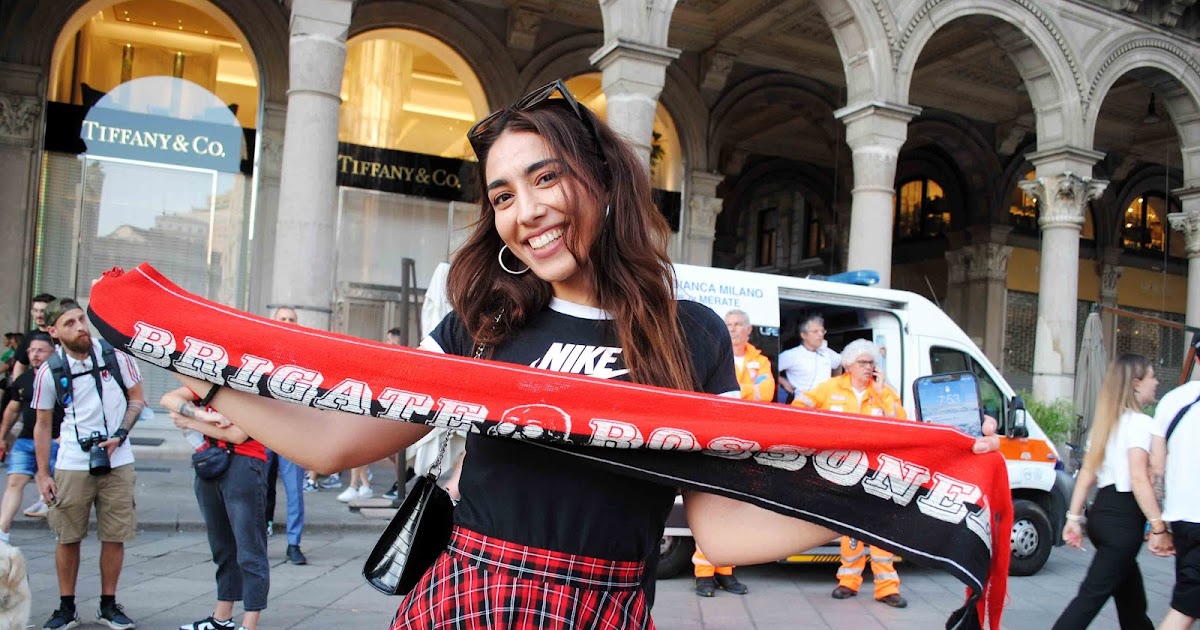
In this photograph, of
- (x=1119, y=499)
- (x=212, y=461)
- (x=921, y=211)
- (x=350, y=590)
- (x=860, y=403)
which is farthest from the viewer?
(x=921, y=211)

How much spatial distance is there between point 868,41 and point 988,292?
1187cm

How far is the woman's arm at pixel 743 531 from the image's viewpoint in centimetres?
178

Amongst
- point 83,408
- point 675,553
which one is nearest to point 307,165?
point 83,408

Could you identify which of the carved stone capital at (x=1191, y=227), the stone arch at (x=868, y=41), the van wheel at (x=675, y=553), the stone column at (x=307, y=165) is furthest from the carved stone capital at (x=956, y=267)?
the van wheel at (x=675, y=553)

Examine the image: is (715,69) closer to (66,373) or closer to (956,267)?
(956,267)

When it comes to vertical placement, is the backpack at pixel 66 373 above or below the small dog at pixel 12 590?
above

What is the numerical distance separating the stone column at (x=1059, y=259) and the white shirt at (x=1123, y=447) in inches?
406

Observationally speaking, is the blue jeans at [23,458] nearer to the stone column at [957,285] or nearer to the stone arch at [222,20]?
the stone arch at [222,20]

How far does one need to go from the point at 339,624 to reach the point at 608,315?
486cm

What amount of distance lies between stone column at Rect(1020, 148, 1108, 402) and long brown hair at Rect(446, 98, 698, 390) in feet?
48.2

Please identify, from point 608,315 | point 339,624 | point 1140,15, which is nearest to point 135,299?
point 608,315

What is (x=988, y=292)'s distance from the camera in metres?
23.2

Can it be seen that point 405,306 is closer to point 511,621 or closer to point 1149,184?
point 511,621

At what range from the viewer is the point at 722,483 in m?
1.77
